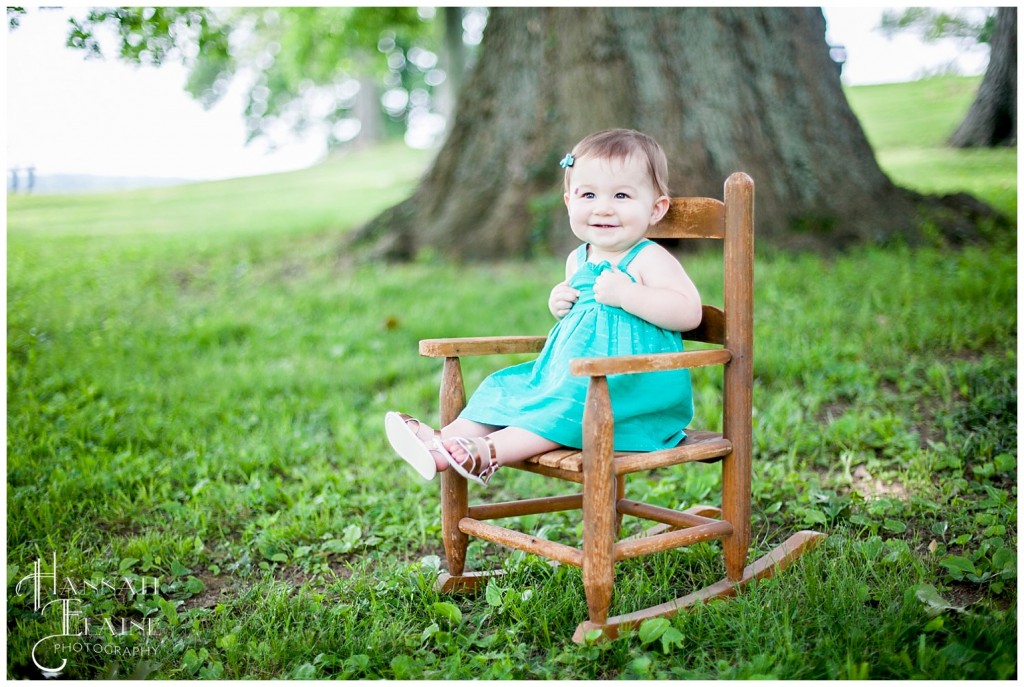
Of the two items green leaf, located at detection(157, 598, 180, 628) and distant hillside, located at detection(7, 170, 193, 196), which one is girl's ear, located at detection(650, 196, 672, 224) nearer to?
green leaf, located at detection(157, 598, 180, 628)

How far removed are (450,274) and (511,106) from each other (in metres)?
1.39

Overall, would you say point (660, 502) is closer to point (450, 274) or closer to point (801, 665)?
point (801, 665)

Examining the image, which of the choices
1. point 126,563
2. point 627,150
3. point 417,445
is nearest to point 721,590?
point 417,445

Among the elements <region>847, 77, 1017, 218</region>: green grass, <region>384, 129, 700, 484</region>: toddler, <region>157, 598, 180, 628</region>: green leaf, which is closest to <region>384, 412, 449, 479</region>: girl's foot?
<region>384, 129, 700, 484</region>: toddler

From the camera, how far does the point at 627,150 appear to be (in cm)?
265

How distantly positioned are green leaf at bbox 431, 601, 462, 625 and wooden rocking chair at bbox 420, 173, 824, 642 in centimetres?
18

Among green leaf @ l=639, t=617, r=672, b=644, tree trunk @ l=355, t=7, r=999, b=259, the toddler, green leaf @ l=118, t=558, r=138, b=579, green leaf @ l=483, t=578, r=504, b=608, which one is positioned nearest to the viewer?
green leaf @ l=639, t=617, r=672, b=644

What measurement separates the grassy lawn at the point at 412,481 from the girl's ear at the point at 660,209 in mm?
1115

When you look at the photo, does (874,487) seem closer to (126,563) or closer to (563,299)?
(563,299)

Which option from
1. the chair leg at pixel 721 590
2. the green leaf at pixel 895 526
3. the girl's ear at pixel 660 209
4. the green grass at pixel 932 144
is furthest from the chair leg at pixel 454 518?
the green grass at pixel 932 144

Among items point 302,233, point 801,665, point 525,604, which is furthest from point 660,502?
point 302,233

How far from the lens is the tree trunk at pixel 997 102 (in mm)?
6589

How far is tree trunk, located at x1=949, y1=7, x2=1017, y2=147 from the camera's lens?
21.6 ft

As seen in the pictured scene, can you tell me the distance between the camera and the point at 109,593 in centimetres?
297
